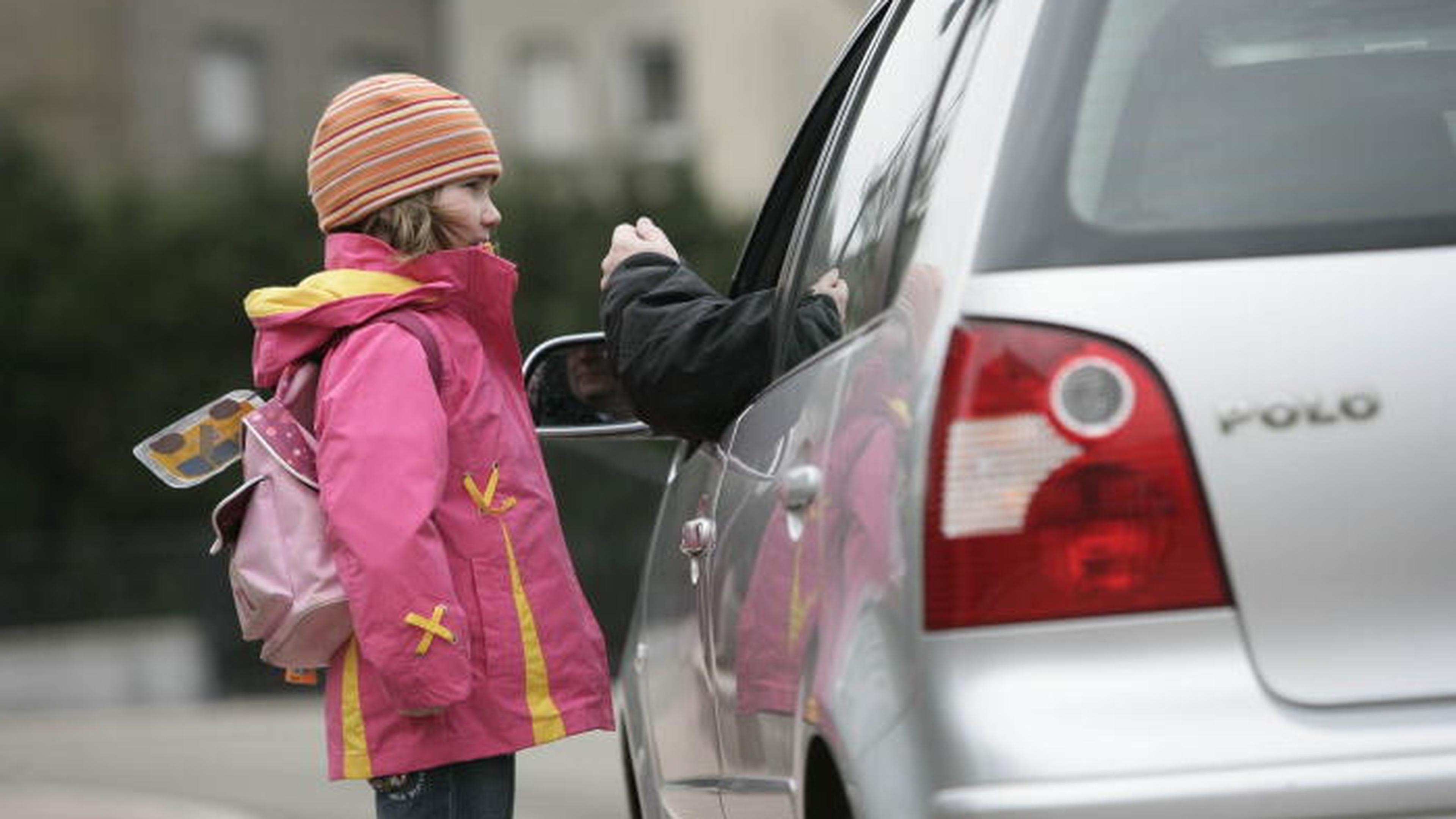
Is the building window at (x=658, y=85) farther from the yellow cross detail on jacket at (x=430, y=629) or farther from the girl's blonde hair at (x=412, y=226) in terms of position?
the yellow cross detail on jacket at (x=430, y=629)

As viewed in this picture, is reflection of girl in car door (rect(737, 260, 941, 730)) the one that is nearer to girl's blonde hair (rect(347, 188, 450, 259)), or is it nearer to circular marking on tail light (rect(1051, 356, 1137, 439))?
circular marking on tail light (rect(1051, 356, 1137, 439))

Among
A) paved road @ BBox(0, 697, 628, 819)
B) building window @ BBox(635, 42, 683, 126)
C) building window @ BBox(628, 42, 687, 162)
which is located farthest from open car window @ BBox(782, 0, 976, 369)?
building window @ BBox(635, 42, 683, 126)

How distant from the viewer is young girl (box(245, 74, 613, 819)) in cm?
423

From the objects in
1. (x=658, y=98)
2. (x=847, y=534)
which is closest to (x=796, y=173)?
(x=847, y=534)

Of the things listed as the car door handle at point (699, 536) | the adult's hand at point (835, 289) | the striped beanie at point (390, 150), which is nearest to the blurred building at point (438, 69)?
the striped beanie at point (390, 150)

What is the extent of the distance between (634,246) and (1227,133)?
1358 mm

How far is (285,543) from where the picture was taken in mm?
4387

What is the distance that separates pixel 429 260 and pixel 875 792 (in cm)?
182

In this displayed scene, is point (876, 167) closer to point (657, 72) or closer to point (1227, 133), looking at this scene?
point (1227, 133)

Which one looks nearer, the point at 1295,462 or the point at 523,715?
the point at 1295,462

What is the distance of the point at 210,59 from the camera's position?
37844mm

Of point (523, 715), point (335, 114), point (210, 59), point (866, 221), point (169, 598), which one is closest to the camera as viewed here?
point (866, 221)

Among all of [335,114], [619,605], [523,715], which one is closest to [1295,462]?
[523,715]

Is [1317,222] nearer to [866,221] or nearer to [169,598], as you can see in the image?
[866,221]
